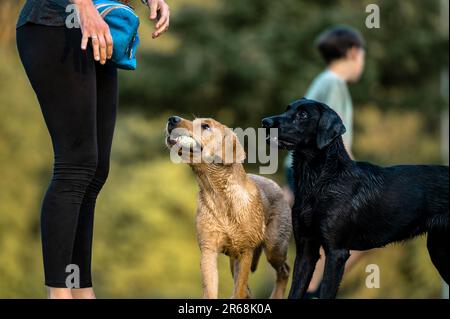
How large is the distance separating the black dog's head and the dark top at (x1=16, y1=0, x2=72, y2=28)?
1279 mm

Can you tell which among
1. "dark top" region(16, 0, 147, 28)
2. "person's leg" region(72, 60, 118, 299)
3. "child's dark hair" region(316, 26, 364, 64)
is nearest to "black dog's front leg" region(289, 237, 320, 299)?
"person's leg" region(72, 60, 118, 299)

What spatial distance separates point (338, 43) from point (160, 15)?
304 cm

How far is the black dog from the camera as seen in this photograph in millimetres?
4621

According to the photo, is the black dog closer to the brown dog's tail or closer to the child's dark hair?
the brown dog's tail

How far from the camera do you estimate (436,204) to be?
16.3ft

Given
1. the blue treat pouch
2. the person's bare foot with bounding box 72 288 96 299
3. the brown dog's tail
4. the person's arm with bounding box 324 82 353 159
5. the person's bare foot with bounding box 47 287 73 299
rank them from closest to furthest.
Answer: the person's bare foot with bounding box 47 287 73 299
the blue treat pouch
the person's bare foot with bounding box 72 288 96 299
the brown dog's tail
the person's arm with bounding box 324 82 353 159

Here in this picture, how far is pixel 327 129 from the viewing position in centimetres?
473

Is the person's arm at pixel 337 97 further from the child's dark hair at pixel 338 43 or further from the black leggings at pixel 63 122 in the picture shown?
the black leggings at pixel 63 122

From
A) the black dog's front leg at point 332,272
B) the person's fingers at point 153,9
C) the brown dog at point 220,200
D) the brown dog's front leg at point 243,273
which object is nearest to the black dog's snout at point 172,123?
the brown dog at point 220,200

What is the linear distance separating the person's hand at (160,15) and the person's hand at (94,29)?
45 centimetres

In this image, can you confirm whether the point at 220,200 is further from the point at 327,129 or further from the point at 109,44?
the point at 109,44

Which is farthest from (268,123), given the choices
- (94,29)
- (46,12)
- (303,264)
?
(46,12)

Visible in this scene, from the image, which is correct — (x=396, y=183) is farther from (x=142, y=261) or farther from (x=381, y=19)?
(x=142, y=261)

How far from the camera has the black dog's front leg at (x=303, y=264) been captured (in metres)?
4.75
